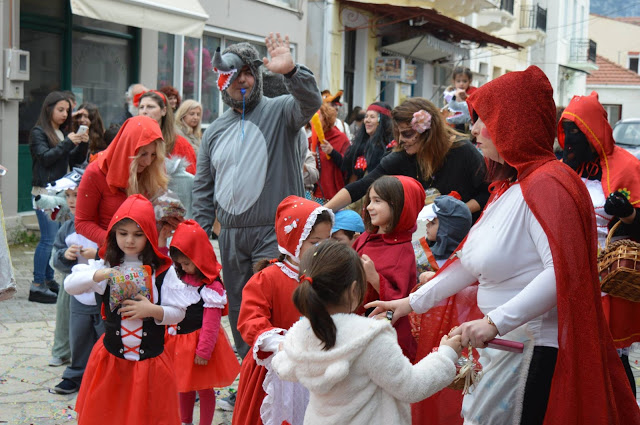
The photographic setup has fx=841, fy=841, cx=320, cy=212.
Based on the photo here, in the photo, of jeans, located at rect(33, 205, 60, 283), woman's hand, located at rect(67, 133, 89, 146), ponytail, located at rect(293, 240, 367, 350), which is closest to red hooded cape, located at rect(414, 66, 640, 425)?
ponytail, located at rect(293, 240, 367, 350)

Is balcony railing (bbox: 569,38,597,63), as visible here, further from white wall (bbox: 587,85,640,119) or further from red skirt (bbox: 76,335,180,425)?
red skirt (bbox: 76,335,180,425)

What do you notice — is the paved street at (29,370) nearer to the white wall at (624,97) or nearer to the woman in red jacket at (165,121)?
the woman in red jacket at (165,121)

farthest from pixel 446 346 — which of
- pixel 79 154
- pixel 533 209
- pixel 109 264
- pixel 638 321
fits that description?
pixel 79 154

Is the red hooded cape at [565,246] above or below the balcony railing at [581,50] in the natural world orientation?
below

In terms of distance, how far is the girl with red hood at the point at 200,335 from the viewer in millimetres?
4922

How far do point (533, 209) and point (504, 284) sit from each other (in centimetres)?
33

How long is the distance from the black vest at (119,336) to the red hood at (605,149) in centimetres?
280

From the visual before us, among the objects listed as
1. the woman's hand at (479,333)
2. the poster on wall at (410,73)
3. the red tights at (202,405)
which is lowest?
the red tights at (202,405)

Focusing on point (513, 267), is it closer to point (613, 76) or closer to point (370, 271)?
point (370, 271)

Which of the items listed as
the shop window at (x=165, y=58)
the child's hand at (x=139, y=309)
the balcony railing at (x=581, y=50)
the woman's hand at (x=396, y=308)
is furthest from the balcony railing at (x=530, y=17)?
the woman's hand at (x=396, y=308)

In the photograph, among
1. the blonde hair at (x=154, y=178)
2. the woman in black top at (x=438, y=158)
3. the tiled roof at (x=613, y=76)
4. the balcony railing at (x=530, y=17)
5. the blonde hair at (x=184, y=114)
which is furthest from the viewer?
the tiled roof at (x=613, y=76)

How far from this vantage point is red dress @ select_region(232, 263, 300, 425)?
3760 mm

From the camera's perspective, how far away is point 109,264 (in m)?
4.55

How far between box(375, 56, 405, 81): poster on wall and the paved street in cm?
1493
